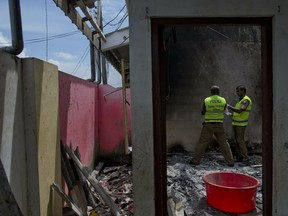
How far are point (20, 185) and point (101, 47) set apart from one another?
17.5ft

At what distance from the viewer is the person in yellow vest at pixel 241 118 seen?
6.77 metres

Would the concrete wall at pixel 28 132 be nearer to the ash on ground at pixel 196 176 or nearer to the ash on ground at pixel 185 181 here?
the ash on ground at pixel 185 181

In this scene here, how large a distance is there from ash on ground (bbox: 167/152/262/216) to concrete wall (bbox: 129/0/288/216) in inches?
67.8

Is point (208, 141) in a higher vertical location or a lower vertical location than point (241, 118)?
lower

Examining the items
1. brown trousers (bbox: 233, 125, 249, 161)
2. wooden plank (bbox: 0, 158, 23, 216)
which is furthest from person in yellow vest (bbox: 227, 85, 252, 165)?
wooden plank (bbox: 0, 158, 23, 216)

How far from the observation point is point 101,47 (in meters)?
7.50

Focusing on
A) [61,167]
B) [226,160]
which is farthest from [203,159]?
[61,167]

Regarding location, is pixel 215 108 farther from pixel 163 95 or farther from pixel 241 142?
pixel 163 95

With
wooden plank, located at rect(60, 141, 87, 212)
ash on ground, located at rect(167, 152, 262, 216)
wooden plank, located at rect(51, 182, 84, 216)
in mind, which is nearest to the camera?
wooden plank, located at rect(51, 182, 84, 216)

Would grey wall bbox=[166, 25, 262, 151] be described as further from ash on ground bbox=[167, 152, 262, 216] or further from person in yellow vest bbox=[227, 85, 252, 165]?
person in yellow vest bbox=[227, 85, 252, 165]

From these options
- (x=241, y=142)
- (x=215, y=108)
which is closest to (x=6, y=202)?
(x=215, y=108)

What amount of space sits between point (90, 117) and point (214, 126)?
9.02ft

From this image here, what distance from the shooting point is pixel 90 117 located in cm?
670

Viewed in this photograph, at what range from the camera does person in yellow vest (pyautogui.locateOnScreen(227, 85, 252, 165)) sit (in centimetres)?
677
